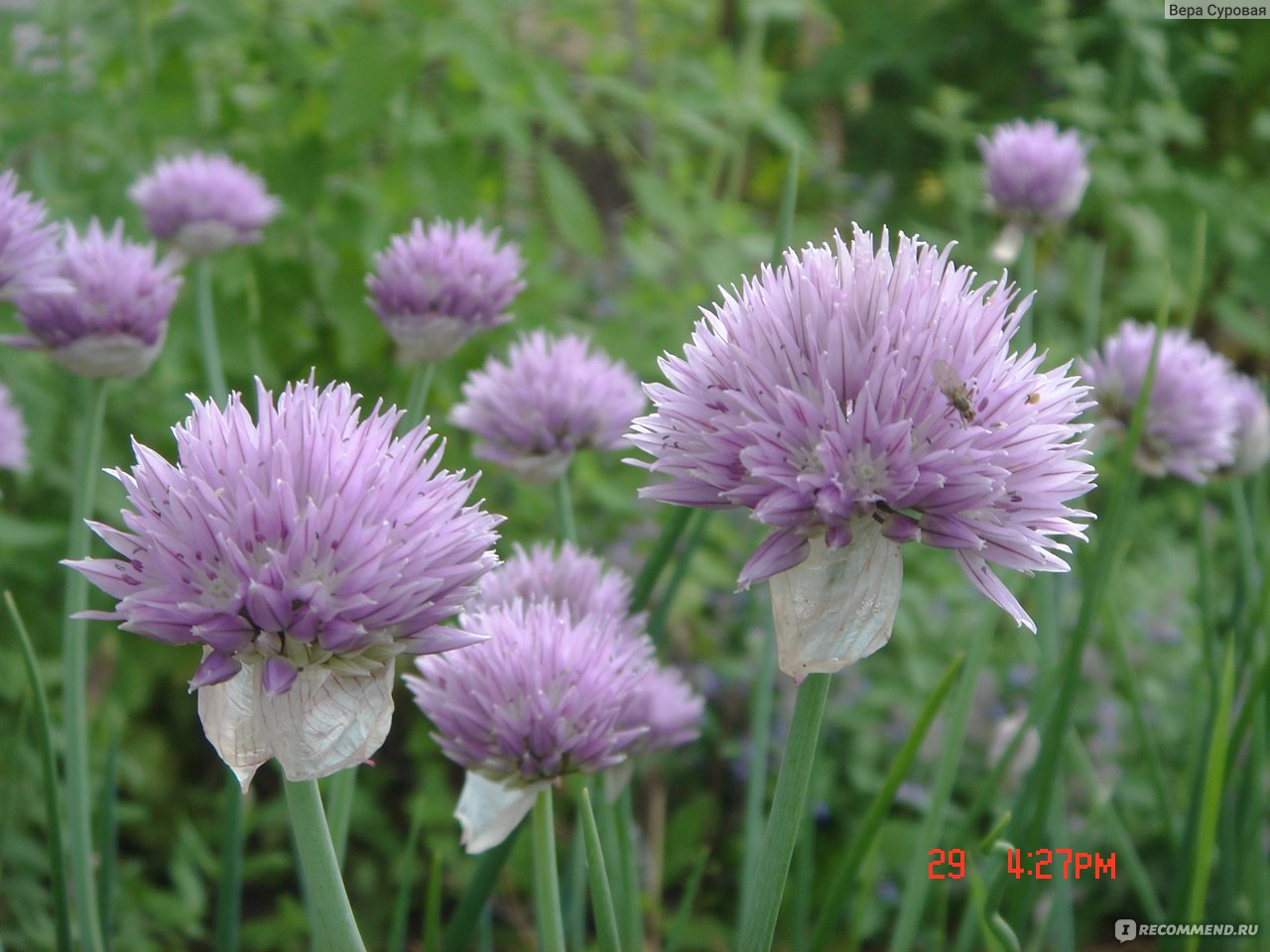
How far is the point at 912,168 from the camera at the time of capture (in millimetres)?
3674

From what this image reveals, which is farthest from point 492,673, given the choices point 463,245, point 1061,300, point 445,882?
point 1061,300

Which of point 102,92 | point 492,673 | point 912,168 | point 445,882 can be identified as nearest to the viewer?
point 492,673

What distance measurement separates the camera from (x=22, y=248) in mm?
851

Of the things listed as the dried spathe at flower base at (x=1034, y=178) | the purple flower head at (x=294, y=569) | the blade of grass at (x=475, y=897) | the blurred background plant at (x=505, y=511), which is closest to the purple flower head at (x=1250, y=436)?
the blurred background plant at (x=505, y=511)

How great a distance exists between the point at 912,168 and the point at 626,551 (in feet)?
6.59

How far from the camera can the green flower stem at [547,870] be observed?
732 mm

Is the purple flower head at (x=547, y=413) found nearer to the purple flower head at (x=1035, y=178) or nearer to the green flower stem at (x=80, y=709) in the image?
the green flower stem at (x=80, y=709)

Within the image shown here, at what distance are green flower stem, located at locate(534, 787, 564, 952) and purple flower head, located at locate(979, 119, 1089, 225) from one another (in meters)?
0.91

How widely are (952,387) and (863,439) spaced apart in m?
0.05

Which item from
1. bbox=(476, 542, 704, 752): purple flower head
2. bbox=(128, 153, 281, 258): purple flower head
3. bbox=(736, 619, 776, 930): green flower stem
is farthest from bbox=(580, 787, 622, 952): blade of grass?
bbox=(128, 153, 281, 258): purple flower head

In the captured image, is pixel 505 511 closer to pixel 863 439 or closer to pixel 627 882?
pixel 627 882

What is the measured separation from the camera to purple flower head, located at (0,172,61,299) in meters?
0.84

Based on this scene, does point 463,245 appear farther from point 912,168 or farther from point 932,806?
point 912,168

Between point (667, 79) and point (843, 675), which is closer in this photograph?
point (843, 675)
